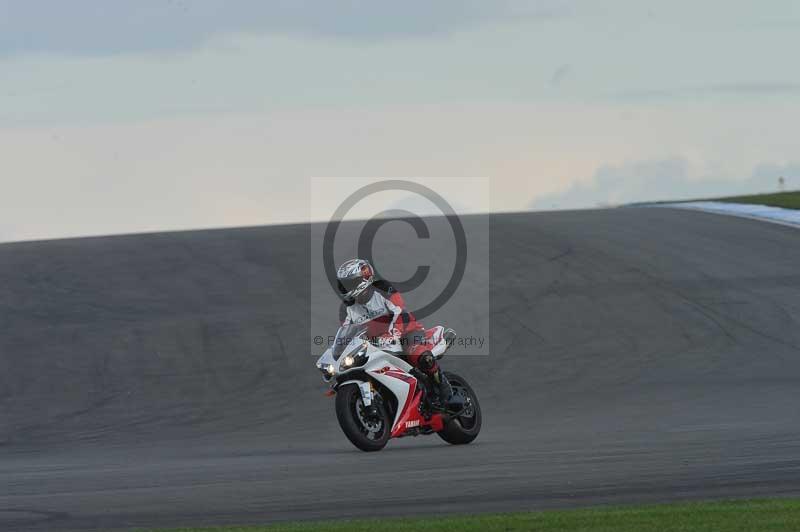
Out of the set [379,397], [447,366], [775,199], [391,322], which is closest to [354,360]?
[379,397]

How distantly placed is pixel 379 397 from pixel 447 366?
880cm

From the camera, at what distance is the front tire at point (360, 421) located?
13.4m

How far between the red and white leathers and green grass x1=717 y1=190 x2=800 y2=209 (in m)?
28.0

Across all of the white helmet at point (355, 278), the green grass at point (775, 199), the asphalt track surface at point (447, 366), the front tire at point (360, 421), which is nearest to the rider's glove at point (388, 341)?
the white helmet at point (355, 278)

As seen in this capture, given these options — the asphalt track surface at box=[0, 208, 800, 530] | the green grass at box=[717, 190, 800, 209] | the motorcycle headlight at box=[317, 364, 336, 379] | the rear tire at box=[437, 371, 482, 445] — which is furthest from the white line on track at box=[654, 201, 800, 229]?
the motorcycle headlight at box=[317, 364, 336, 379]

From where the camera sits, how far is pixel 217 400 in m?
20.6

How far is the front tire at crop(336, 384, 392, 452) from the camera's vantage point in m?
13.4

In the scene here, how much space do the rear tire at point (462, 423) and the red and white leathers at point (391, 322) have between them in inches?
17.6

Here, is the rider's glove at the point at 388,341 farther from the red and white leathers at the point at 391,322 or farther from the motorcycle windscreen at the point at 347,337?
the motorcycle windscreen at the point at 347,337

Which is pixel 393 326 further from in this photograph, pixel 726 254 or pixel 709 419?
pixel 726 254

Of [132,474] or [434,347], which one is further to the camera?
[434,347]

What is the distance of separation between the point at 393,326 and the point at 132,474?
3160 mm

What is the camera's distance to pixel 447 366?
886 inches

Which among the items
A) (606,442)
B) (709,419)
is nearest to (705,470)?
(606,442)
